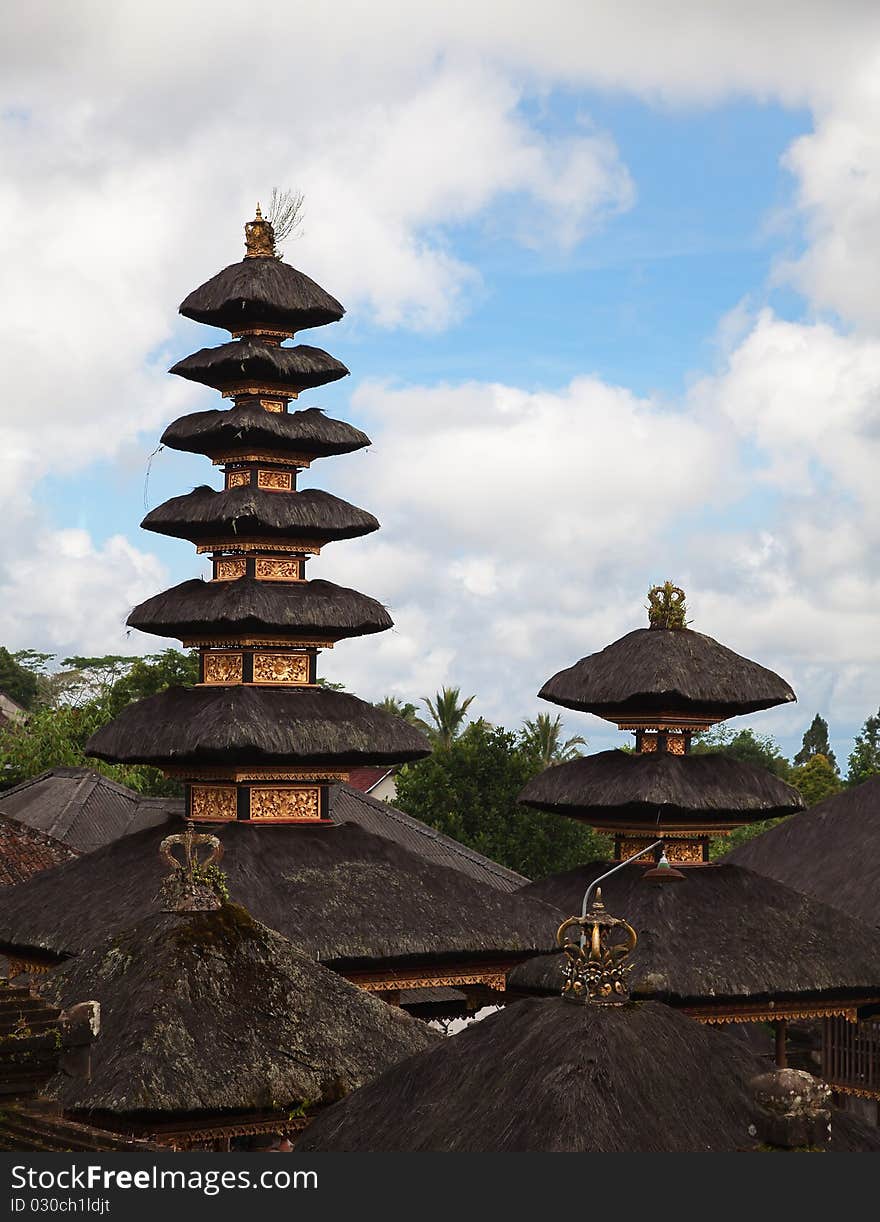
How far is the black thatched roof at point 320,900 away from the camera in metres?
24.4

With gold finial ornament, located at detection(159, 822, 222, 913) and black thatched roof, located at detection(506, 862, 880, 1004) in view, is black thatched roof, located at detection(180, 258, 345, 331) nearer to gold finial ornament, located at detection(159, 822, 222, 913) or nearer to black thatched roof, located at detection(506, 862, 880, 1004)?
black thatched roof, located at detection(506, 862, 880, 1004)

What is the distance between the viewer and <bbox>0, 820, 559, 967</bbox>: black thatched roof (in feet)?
80.2

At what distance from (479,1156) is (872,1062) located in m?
17.3

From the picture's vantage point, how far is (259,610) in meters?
27.6

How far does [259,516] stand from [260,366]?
2.82 metres

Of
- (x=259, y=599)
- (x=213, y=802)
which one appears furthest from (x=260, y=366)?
(x=213, y=802)

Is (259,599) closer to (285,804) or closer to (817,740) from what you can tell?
(285,804)

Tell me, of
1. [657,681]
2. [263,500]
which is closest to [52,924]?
[263,500]

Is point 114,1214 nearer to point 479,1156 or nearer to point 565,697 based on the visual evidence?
point 479,1156

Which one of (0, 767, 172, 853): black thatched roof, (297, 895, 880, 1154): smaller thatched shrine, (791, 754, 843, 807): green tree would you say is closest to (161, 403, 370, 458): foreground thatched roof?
(297, 895, 880, 1154): smaller thatched shrine

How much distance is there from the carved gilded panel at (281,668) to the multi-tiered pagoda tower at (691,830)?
3.89 meters

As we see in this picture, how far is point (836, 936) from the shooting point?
26453 mm

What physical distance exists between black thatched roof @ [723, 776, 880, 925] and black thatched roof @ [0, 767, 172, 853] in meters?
18.8

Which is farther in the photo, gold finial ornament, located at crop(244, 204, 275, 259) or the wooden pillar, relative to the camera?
gold finial ornament, located at crop(244, 204, 275, 259)
